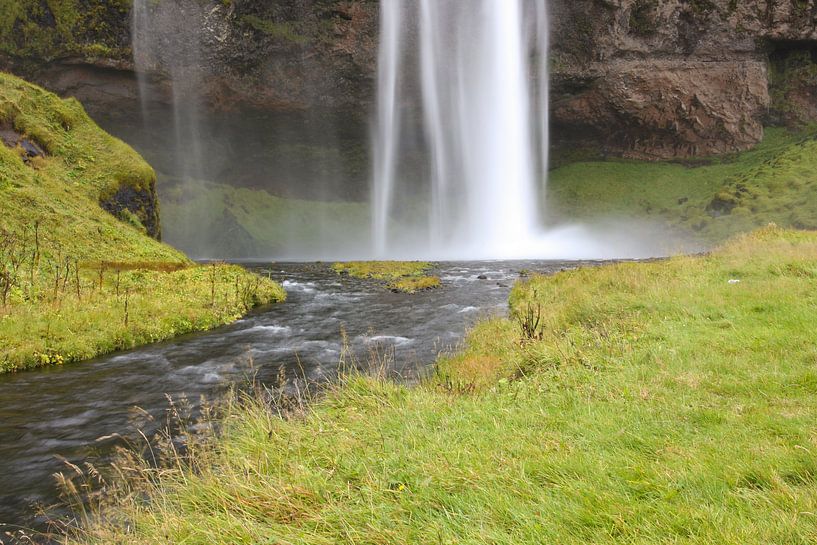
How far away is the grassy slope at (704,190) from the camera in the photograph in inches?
2254

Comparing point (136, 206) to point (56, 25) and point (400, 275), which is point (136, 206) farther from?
point (56, 25)

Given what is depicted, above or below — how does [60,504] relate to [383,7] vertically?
below

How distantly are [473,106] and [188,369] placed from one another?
64.5m

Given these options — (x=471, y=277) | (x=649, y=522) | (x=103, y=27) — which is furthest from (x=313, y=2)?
(x=649, y=522)

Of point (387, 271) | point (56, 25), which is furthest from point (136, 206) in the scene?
point (56, 25)

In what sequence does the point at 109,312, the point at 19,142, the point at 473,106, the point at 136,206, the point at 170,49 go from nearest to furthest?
1. the point at 109,312
2. the point at 19,142
3. the point at 136,206
4. the point at 170,49
5. the point at 473,106

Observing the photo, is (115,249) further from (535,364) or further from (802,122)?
(802,122)

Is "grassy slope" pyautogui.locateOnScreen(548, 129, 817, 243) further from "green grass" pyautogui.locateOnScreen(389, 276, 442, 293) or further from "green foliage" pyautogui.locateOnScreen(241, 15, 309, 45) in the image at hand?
"green foliage" pyautogui.locateOnScreen(241, 15, 309, 45)

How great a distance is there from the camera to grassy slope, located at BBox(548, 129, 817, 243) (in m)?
57.2

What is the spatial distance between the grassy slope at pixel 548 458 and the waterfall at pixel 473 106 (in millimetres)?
56139

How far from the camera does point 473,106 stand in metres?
68.9

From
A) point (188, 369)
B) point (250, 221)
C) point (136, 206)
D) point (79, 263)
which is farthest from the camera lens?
point (250, 221)

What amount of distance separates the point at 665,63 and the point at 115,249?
76714mm

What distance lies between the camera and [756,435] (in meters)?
4.33
